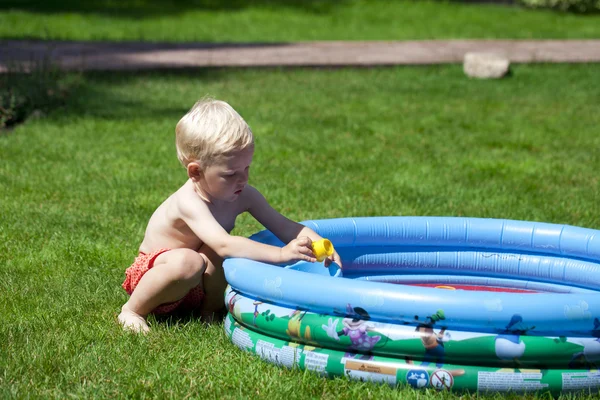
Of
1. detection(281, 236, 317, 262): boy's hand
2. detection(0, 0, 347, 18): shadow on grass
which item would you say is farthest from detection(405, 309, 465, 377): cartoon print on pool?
detection(0, 0, 347, 18): shadow on grass

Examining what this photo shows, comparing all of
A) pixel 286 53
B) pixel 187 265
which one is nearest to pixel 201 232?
pixel 187 265

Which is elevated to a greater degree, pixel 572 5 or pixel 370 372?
pixel 572 5

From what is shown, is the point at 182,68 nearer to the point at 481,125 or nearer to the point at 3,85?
the point at 3,85

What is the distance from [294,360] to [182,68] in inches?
298

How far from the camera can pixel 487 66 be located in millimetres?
9828

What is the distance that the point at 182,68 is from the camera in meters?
10.0

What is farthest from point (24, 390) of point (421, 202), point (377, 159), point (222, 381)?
point (377, 159)

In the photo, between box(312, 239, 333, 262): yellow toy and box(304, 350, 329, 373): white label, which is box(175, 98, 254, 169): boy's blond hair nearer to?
box(312, 239, 333, 262): yellow toy

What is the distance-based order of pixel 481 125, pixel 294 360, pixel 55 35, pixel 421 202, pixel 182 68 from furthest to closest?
pixel 55 35
pixel 182 68
pixel 481 125
pixel 421 202
pixel 294 360

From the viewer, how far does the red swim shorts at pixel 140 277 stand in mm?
3281

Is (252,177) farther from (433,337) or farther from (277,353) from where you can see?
(433,337)

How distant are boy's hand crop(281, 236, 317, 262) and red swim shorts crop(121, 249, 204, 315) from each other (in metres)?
0.45

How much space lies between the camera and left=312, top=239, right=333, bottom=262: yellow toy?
10.3 feet

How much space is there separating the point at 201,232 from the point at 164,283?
23 cm
